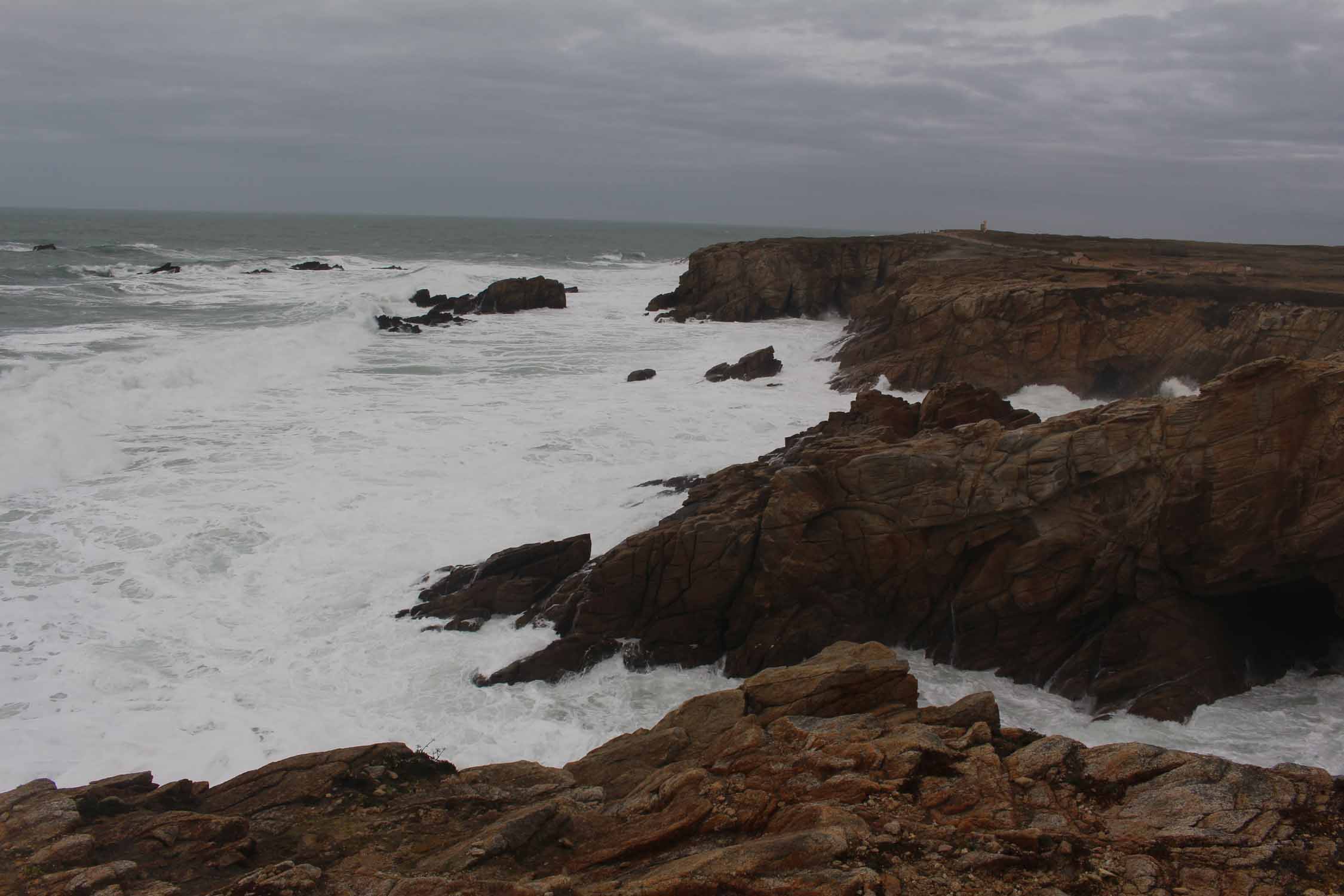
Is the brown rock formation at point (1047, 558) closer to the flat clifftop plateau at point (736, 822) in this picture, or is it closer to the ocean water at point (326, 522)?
the ocean water at point (326, 522)

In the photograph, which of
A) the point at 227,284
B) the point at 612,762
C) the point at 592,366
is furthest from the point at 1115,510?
the point at 227,284

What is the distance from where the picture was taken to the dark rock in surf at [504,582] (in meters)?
15.2

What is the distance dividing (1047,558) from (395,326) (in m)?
36.5

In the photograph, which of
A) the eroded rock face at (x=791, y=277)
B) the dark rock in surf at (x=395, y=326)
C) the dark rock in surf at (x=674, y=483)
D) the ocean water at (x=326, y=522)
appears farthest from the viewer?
the eroded rock face at (x=791, y=277)

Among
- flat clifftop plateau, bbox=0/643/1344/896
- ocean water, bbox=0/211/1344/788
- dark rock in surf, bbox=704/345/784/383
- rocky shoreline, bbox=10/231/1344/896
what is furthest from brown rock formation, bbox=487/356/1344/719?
dark rock in surf, bbox=704/345/784/383

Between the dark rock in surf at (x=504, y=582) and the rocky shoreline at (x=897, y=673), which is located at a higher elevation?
the rocky shoreline at (x=897, y=673)

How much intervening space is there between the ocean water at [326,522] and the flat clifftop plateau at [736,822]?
3398mm

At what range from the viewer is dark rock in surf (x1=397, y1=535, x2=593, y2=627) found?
1518 cm

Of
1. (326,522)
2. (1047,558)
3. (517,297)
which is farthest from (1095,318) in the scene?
(517,297)

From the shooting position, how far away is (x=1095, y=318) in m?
29.2

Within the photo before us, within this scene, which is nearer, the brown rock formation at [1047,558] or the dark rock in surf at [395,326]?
the brown rock formation at [1047,558]

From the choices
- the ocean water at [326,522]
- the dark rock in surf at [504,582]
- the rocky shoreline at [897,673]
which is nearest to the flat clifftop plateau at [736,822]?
the rocky shoreline at [897,673]

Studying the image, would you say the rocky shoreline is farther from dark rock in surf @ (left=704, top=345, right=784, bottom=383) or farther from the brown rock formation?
→ dark rock in surf @ (left=704, top=345, right=784, bottom=383)

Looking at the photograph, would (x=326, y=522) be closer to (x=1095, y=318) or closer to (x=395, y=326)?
(x=1095, y=318)
